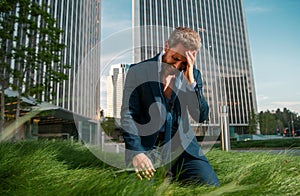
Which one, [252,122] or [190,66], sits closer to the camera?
[190,66]

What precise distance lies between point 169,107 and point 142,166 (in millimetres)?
575

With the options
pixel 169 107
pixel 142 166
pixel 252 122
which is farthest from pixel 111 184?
pixel 252 122

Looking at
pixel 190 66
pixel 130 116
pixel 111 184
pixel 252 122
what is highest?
pixel 190 66

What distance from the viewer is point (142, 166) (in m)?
1.59

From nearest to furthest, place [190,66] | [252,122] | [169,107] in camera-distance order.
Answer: [190,66] → [169,107] → [252,122]

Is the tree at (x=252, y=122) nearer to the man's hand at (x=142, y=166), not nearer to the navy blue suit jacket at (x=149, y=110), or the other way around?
the navy blue suit jacket at (x=149, y=110)

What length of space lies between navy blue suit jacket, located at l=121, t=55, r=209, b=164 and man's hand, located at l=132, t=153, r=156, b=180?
0.08 m

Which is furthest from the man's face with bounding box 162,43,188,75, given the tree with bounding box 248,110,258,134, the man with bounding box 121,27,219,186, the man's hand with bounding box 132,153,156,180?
the tree with bounding box 248,110,258,134

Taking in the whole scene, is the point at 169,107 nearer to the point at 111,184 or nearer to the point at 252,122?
the point at 111,184

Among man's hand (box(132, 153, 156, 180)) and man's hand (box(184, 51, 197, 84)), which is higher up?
man's hand (box(184, 51, 197, 84))

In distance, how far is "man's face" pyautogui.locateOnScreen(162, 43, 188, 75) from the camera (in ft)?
5.98

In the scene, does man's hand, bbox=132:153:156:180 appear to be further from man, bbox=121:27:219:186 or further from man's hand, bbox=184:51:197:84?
man's hand, bbox=184:51:197:84

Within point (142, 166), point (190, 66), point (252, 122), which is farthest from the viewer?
point (252, 122)

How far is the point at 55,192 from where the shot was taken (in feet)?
3.83
